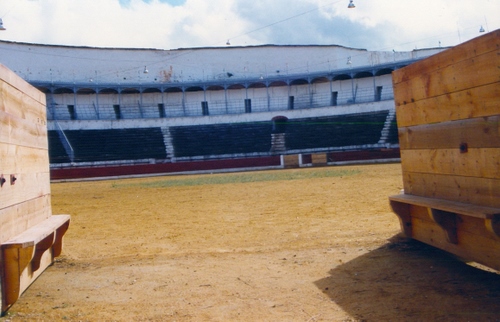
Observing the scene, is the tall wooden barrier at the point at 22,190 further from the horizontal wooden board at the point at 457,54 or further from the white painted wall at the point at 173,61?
the white painted wall at the point at 173,61

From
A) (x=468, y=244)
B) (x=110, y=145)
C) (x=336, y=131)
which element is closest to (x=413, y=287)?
(x=468, y=244)

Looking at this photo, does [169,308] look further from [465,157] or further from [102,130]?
[102,130]

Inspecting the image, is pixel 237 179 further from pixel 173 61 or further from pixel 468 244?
pixel 173 61

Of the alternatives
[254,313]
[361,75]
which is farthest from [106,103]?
[254,313]

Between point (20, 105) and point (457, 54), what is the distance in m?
4.08

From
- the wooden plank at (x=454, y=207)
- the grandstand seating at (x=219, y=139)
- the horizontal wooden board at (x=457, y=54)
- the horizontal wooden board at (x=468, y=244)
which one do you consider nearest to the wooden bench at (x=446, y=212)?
the wooden plank at (x=454, y=207)

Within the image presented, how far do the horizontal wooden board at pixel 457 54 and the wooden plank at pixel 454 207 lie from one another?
47.7 inches

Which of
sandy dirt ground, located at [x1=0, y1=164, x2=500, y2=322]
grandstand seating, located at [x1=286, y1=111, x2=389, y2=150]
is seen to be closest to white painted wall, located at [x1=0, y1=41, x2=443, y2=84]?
grandstand seating, located at [x1=286, y1=111, x2=389, y2=150]

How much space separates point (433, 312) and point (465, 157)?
1376mm

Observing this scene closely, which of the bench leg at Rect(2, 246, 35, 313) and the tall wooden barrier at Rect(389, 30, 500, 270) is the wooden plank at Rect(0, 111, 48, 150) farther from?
the tall wooden barrier at Rect(389, 30, 500, 270)

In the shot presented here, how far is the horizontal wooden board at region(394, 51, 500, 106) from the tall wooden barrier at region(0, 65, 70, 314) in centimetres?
381

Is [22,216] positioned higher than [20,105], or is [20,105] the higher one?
[20,105]

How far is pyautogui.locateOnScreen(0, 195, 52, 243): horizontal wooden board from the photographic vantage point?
3.56 metres

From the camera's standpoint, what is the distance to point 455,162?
3922 millimetres
